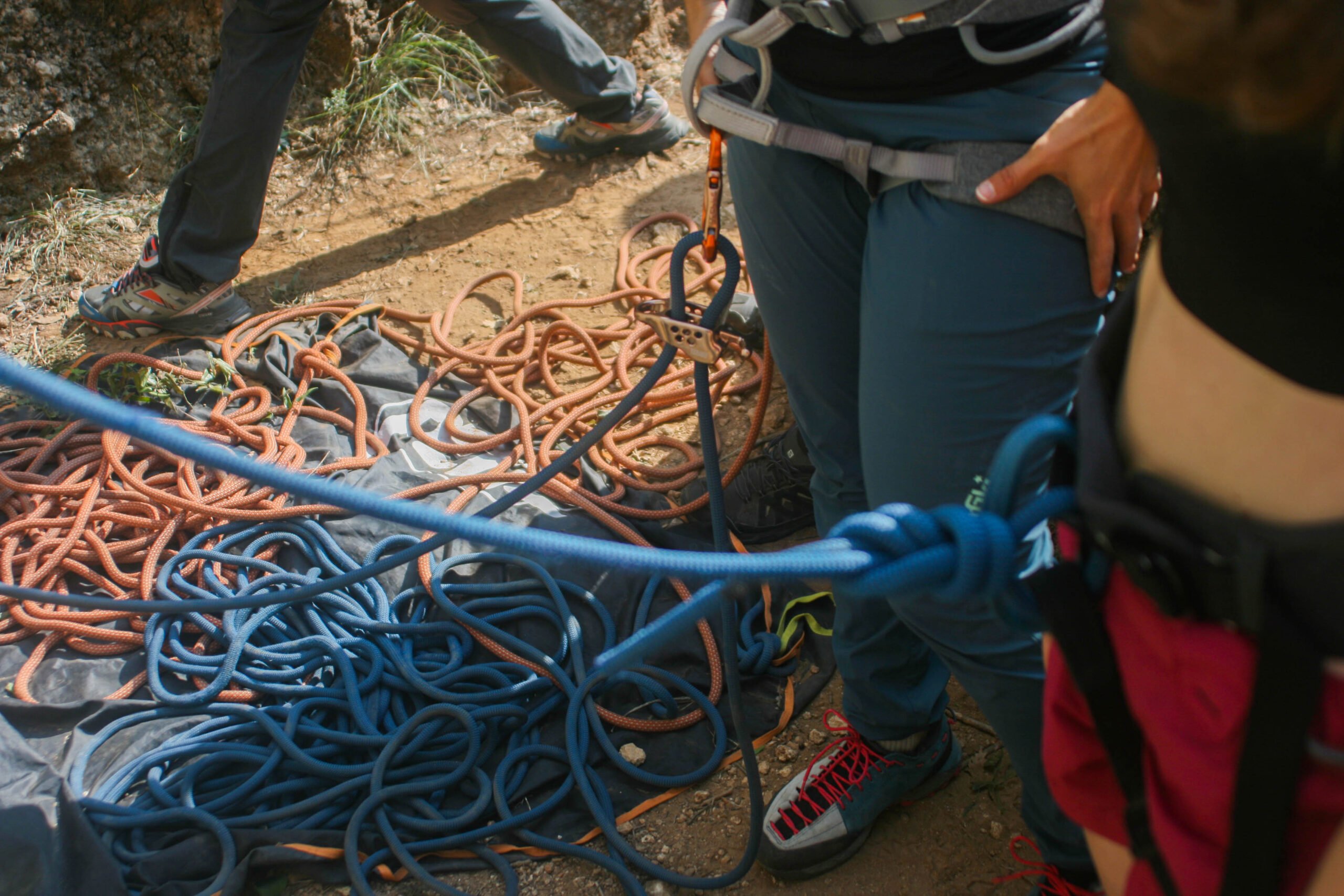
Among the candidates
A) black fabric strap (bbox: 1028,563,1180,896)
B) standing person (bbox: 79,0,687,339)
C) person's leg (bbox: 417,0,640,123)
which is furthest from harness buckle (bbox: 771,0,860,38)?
person's leg (bbox: 417,0,640,123)

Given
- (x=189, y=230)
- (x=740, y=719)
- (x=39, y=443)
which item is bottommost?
(x=39, y=443)

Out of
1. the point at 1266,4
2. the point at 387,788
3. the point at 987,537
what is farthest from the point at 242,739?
the point at 1266,4

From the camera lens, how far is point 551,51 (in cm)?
325

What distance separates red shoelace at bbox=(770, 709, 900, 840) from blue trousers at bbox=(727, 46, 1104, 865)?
0.38m

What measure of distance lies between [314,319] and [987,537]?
9.30 feet

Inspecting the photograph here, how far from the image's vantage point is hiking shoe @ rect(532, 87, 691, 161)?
358cm

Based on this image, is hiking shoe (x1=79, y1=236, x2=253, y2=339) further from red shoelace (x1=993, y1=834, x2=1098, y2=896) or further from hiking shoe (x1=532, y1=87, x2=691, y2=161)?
red shoelace (x1=993, y1=834, x2=1098, y2=896)

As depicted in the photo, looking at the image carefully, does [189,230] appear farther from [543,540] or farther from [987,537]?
[987,537]

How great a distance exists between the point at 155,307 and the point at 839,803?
2688 millimetres

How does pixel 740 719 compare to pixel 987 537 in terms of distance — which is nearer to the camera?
pixel 987 537

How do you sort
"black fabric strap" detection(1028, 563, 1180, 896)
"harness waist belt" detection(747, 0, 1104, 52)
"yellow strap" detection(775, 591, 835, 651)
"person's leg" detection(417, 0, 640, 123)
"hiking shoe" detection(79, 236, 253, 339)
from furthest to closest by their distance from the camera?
1. "person's leg" detection(417, 0, 640, 123)
2. "hiking shoe" detection(79, 236, 253, 339)
3. "yellow strap" detection(775, 591, 835, 651)
4. "harness waist belt" detection(747, 0, 1104, 52)
5. "black fabric strap" detection(1028, 563, 1180, 896)

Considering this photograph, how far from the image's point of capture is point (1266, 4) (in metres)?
0.45

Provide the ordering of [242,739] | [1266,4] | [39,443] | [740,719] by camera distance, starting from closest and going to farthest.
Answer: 1. [1266,4]
2. [740,719]
3. [242,739]
4. [39,443]

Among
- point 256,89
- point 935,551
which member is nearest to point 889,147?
point 935,551
